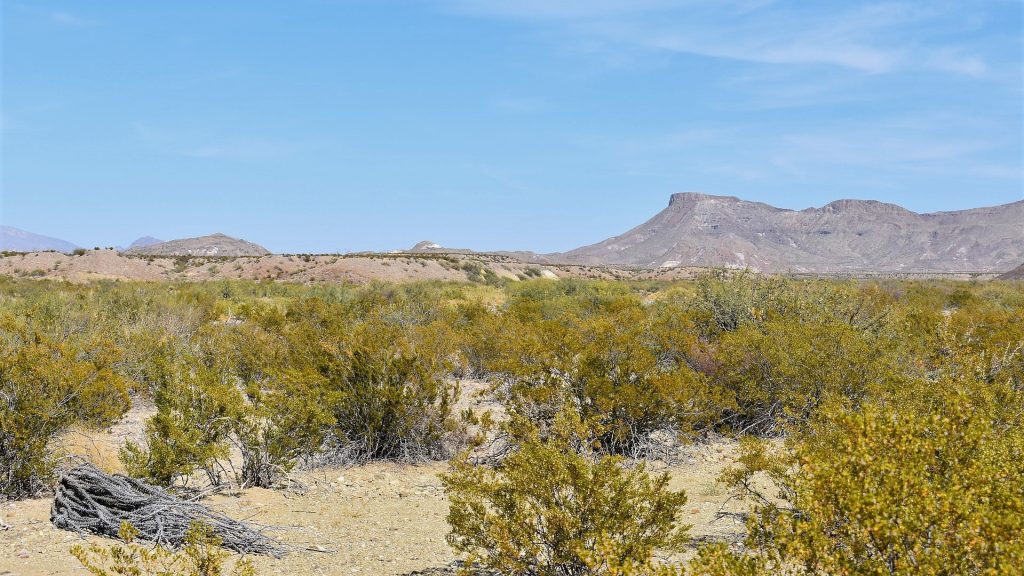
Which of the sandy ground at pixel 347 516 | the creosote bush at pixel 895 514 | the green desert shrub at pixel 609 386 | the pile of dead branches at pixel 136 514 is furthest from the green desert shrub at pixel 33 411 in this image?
the creosote bush at pixel 895 514

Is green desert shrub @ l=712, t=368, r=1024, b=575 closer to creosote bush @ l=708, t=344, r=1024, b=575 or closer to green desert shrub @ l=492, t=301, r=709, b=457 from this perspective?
creosote bush @ l=708, t=344, r=1024, b=575

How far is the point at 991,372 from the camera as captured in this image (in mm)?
10109

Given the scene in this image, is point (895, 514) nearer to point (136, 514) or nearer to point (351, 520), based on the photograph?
point (351, 520)

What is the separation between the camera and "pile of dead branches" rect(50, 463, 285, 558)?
6500 mm

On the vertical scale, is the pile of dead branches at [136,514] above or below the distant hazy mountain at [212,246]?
below

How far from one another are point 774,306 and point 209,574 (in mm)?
12628

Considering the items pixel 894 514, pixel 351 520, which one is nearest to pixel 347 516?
pixel 351 520

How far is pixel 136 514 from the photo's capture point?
21.7 ft

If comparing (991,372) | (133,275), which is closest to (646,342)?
(991,372)

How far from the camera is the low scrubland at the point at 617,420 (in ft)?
12.2

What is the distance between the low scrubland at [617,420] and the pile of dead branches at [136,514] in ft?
0.97

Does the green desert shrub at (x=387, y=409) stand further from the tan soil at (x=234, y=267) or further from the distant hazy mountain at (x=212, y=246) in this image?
the distant hazy mountain at (x=212, y=246)

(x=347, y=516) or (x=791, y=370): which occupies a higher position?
(x=791, y=370)

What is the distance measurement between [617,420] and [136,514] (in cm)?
602
